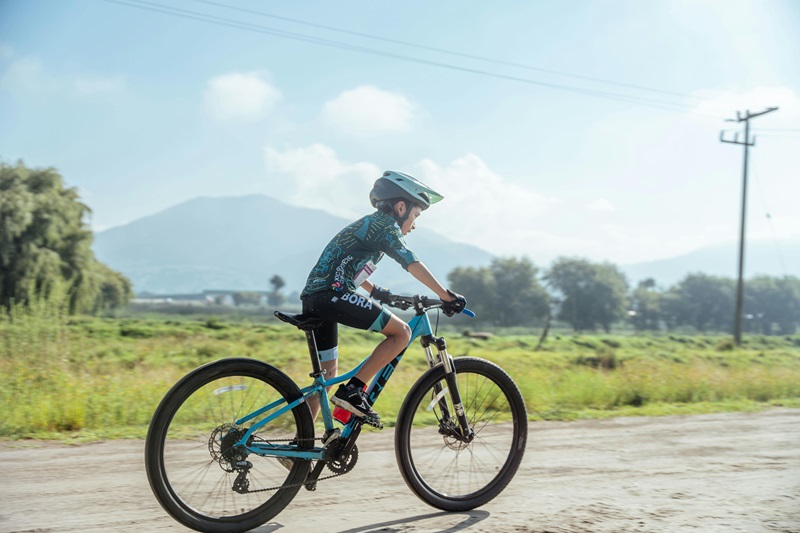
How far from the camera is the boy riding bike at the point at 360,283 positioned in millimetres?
3910

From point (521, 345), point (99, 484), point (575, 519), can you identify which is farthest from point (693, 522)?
point (521, 345)

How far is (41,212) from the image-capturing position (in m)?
44.9

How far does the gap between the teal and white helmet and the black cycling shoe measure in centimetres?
118

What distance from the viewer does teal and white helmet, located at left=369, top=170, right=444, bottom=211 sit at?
413cm

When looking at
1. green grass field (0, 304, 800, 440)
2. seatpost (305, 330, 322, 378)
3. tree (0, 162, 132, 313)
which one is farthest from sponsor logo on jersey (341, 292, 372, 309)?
tree (0, 162, 132, 313)

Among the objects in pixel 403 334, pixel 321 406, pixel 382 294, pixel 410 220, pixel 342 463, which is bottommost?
pixel 342 463

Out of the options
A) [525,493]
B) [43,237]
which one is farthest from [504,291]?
[525,493]

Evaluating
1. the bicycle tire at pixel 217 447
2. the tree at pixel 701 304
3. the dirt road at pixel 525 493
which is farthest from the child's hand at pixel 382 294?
the tree at pixel 701 304

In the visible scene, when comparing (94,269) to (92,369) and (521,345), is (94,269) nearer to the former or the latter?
(521,345)

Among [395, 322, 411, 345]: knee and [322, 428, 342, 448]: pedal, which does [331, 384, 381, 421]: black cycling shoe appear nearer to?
[322, 428, 342, 448]: pedal

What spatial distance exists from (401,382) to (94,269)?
149 ft

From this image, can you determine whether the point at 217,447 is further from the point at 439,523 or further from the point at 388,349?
the point at 439,523

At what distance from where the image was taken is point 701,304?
3442 inches

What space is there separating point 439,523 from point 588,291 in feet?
275
